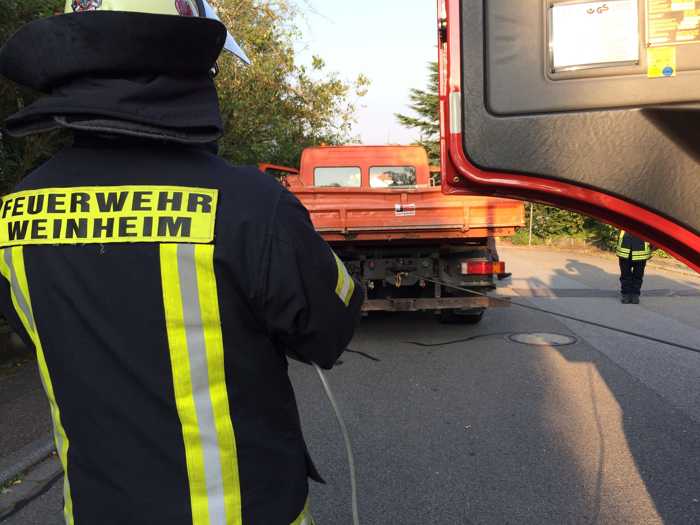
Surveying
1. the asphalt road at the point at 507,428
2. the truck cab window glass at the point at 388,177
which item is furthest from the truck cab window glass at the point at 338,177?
the asphalt road at the point at 507,428

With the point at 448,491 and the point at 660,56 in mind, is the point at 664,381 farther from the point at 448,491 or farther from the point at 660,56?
the point at 660,56

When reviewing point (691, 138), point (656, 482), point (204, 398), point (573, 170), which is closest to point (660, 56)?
point (691, 138)

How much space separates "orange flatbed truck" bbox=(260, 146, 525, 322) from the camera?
6.45 meters

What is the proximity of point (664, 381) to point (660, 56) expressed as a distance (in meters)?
5.01

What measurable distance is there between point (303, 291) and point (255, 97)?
31.2 feet

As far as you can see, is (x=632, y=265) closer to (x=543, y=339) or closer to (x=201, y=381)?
(x=543, y=339)

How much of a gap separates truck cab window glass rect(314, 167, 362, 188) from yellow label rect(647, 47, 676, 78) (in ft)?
25.7

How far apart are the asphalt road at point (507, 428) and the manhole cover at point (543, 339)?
149 millimetres

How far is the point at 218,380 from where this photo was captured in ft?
4.08

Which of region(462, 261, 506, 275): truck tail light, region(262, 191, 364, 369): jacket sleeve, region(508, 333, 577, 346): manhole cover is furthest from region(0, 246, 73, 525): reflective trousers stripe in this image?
region(508, 333, 577, 346): manhole cover

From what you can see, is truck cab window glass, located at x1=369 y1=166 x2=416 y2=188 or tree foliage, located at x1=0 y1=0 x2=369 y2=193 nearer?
→ tree foliage, located at x1=0 y1=0 x2=369 y2=193

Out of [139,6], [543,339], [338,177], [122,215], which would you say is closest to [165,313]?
[122,215]

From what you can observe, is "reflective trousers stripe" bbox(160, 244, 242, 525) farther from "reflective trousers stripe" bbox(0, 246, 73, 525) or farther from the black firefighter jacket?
Result: "reflective trousers stripe" bbox(0, 246, 73, 525)

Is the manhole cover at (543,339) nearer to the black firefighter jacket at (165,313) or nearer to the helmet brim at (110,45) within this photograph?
the black firefighter jacket at (165,313)
